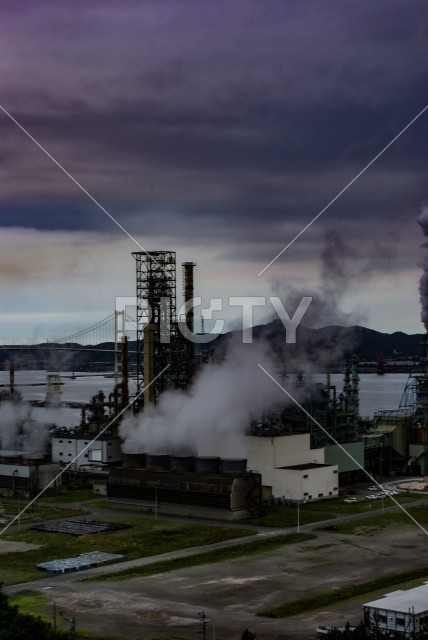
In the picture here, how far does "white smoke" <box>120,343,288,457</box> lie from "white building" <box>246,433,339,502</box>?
50.5 inches

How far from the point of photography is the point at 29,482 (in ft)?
220

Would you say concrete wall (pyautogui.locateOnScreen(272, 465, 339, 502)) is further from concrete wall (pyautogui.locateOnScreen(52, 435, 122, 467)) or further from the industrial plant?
concrete wall (pyautogui.locateOnScreen(52, 435, 122, 467))

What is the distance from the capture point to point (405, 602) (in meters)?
34.4

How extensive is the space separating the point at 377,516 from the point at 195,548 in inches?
491

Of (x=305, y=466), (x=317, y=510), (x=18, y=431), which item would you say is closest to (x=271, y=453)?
(x=305, y=466)

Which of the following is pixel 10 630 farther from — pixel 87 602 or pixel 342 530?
pixel 342 530

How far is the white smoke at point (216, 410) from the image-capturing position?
208 feet

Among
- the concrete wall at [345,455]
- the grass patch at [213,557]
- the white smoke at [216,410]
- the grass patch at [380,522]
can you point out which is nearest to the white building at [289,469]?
the white smoke at [216,410]

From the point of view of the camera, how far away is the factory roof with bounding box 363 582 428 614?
110 feet

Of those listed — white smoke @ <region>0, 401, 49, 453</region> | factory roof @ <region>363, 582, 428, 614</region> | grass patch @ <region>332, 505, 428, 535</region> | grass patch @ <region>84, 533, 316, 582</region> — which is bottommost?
grass patch @ <region>84, 533, 316, 582</region>

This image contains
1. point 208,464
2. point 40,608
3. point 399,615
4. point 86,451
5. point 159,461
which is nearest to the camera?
point 399,615

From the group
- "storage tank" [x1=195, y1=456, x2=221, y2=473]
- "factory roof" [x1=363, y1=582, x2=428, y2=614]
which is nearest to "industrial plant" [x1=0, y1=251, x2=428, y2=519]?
"storage tank" [x1=195, y1=456, x2=221, y2=473]

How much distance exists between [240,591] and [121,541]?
37.8ft

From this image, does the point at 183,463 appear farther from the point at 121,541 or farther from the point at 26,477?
the point at 26,477
